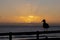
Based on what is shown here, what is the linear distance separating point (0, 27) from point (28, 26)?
273 inches

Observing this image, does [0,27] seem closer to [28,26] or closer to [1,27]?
[1,27]

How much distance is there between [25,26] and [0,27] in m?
6.44

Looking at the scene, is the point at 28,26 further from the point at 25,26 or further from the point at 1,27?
the point at 1,27

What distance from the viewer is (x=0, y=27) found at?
128 ft

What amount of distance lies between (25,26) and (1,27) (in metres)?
6.23

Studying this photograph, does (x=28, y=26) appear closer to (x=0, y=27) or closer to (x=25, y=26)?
(x=25, y=26)

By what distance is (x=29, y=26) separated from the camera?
39.9m

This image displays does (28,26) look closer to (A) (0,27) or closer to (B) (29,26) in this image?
(B) (29,26)

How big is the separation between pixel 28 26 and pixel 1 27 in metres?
6.70

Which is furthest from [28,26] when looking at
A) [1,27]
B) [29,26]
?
[1,27]

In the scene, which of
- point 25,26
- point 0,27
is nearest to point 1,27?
point 0,27

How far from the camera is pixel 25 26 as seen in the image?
4109 centimetres

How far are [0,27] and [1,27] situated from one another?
0.97ft

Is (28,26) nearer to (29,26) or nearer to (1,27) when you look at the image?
(29,26)
